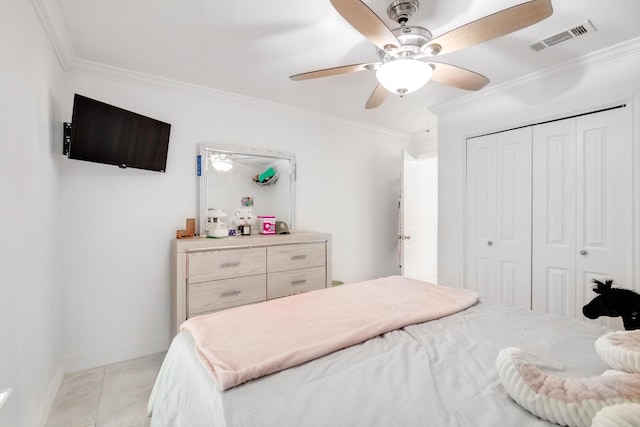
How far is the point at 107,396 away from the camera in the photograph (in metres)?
1.97

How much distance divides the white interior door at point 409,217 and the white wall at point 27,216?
132 inches

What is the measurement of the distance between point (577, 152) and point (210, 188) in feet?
10.5

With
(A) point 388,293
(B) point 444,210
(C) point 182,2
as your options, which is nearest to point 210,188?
(C) point 182,2

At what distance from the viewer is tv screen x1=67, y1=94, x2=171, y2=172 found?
1.95 meters

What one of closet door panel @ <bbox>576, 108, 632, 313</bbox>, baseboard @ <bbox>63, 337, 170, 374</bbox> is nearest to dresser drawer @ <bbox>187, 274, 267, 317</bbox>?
baseboard @ <bbox>63, 337, 170, 374</bbox>

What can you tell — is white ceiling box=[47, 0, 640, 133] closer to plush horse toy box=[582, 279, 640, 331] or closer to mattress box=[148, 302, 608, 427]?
plush horse toy box=[582, 279, 640, 331]

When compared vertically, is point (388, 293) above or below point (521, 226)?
below

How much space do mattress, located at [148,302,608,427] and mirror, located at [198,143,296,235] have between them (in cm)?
159

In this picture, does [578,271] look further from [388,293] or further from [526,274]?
[388,293]

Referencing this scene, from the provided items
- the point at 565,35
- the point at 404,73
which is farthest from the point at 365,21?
the point at 565,35

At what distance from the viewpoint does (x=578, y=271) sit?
2381 mm

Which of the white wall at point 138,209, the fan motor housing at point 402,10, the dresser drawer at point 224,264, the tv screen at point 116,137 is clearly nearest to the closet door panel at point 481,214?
the white wall at point 138,209

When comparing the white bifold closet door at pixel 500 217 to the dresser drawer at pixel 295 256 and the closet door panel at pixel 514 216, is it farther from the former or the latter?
the dresser drawer at pixel 295 256

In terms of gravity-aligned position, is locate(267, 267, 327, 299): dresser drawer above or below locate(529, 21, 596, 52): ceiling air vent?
below
